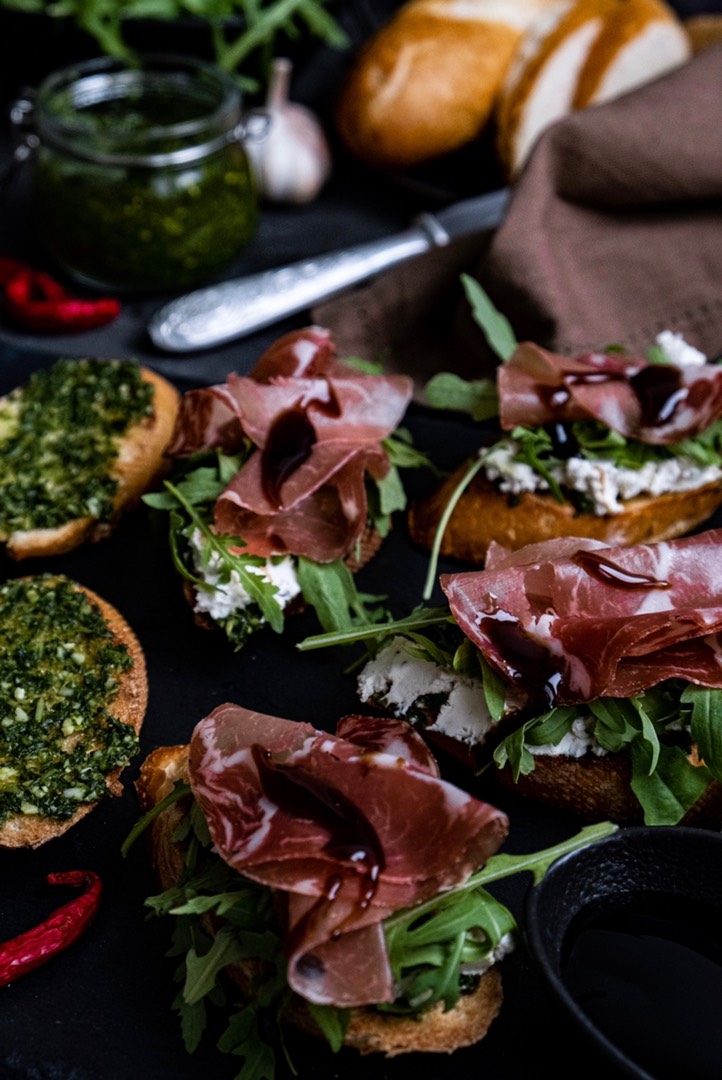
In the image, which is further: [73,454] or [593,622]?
[73,454]

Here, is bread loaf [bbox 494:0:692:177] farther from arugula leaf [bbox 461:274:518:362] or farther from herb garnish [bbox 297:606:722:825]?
herb garnish [bbox 297:606:722:825]

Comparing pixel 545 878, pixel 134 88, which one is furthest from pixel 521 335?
pixel 545 878

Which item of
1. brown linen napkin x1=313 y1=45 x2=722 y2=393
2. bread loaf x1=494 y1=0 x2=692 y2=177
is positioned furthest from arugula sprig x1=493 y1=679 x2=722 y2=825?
bread loaf x1=494 y1=0 x2=692 y2=177

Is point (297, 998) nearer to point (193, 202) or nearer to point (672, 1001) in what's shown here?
point (672, 1001)

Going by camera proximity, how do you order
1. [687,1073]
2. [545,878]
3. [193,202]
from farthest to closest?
[193,202] → [545,878] → [687,1073]

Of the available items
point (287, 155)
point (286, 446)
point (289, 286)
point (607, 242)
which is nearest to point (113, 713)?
point (286, 446)

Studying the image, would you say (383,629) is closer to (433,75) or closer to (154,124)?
(154,124)
